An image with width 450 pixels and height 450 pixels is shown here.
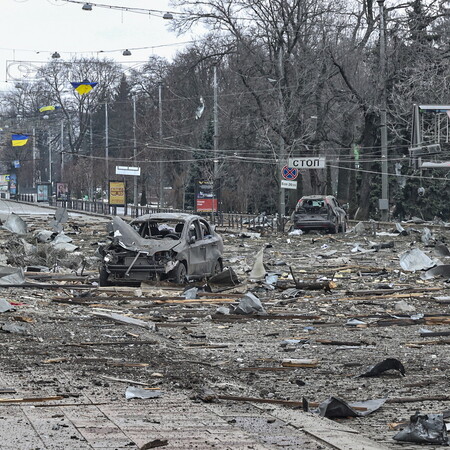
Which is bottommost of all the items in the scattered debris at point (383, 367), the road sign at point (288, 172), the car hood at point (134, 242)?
the scattered debris at point (383, 367)

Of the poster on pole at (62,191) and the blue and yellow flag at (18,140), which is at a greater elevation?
the blue and yellow flag at (18,140)

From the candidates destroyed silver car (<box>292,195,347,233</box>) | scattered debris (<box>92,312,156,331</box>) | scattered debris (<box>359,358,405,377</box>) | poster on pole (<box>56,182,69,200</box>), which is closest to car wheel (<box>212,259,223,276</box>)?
scattered debris (<box>92,312,156,331</box>)

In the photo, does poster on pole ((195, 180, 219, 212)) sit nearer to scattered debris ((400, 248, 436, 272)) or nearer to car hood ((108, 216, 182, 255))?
scattered debris ((400, 248, 436, 272))

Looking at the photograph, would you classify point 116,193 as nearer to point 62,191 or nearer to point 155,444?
point 62,191

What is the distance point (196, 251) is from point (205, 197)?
3229cm

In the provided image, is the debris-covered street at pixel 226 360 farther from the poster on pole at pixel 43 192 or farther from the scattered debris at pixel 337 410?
the poster on pole at pixel 43 192

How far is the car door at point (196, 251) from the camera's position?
19.4m

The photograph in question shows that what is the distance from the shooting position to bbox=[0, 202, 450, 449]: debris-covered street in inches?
264

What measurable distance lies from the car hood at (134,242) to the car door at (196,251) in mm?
488

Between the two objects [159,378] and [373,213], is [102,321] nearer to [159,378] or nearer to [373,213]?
[159,378]

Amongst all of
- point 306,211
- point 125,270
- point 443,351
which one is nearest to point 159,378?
point 443,351

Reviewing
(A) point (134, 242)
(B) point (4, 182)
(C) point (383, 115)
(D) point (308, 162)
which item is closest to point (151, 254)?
(A) point (134, 242)

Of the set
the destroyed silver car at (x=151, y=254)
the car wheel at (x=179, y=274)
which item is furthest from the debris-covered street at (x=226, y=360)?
the destroyed silver car at (x=151, y=254)

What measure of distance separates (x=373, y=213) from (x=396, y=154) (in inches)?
194
